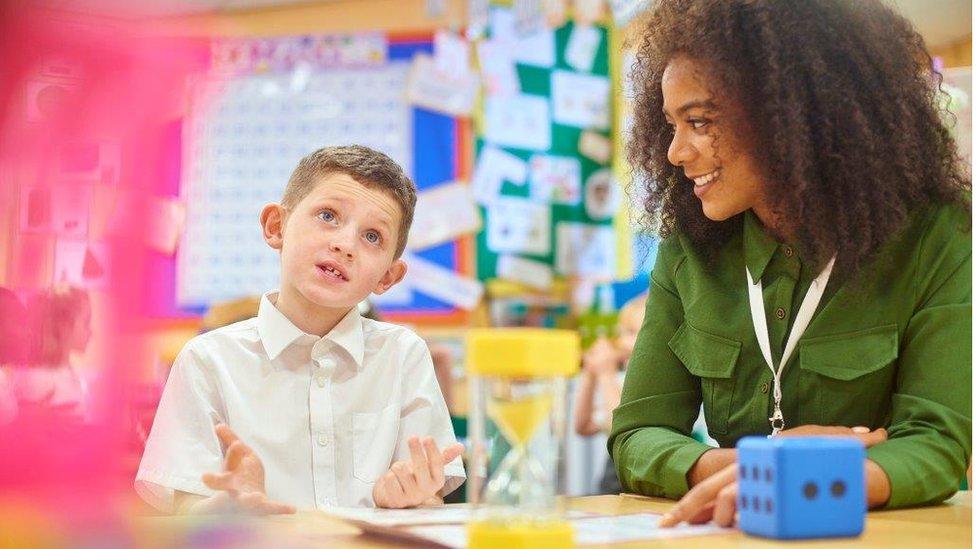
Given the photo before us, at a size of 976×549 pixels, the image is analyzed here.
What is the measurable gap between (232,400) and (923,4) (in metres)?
1.70

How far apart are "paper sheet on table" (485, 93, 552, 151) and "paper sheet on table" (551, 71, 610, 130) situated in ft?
0.21

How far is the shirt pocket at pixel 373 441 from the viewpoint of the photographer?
4.22 feet

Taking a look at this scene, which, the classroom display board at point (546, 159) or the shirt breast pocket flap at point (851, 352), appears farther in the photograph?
the classroom display board at point (546, 159)

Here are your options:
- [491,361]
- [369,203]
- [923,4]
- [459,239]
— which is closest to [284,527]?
[491,361]

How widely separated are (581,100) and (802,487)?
326 centimetres

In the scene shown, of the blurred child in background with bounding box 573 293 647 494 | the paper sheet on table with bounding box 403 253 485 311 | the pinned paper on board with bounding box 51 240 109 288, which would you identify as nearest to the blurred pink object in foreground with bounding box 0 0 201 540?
the pinned paper on board with bounding box 51 240 109 288

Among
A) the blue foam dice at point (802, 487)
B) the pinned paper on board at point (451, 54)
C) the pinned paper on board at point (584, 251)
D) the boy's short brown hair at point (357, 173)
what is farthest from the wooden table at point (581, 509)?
the pinned paper on board at point (451, 54)

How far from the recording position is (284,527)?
2.90 feet

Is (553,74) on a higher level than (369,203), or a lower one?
higher

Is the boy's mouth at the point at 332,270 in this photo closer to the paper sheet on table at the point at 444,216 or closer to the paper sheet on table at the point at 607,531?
the paper sheet on table at the point at 607,531

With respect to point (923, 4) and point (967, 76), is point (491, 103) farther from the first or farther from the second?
point (967, 76)

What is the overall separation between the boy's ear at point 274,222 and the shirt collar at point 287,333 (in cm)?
10

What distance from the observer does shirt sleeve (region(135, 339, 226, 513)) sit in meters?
1.16

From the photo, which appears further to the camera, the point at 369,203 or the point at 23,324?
the point at 369,203
